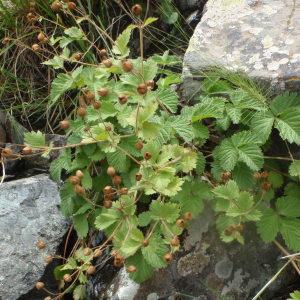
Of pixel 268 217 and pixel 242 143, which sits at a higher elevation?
pixel 242 143

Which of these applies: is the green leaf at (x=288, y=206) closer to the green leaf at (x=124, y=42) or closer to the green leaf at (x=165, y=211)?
the green leaf at (x=165, y=211)

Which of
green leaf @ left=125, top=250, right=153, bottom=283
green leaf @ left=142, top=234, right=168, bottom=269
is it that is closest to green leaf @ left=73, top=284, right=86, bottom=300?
green leaf @ left=125, top=250, right=153, bottom=283

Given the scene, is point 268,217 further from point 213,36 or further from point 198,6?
point 198,6

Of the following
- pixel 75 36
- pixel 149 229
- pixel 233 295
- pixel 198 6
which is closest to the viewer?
pixel 149 229

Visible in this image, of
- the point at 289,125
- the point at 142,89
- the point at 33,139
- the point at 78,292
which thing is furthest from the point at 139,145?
the point at 78,292

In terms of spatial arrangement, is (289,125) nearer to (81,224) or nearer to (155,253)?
(155,253)

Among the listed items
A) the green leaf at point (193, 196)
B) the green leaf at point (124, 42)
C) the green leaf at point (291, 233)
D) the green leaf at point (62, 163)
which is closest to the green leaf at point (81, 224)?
the green leaf at point (62, 163)

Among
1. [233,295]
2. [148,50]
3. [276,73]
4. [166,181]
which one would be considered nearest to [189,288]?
[233,295]

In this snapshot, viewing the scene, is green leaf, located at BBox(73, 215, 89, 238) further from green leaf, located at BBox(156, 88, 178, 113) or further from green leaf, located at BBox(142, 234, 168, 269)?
green leaf, located at BBox(156, 88, 178, 113)
